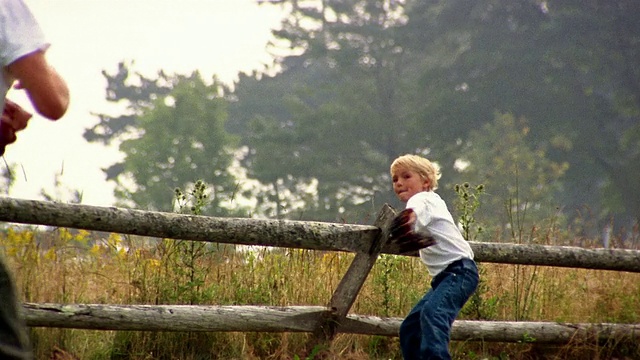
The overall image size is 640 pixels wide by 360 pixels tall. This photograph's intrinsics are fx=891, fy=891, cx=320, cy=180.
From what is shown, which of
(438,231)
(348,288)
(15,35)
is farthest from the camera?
(348,288)

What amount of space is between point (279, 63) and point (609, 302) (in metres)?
38.2

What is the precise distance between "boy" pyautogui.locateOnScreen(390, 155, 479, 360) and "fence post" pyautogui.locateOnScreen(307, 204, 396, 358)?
0.35ft

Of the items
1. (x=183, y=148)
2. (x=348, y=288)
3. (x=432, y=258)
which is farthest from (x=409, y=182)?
(x=183, y=148)

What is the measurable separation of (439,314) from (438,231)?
0.43m

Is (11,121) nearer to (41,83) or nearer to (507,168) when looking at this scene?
(41,83)

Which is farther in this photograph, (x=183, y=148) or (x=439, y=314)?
(x=183, y=148)

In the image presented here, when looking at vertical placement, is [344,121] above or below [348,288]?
above

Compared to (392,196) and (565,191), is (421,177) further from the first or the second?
(565,191)

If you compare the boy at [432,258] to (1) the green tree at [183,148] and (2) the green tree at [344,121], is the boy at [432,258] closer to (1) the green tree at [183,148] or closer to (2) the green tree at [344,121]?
(2) the green tree at [344,121]

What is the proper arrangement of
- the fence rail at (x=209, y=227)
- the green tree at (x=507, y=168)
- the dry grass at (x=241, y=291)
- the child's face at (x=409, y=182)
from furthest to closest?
the green tree at (x=507, y=168)
the dry grass at (x=241, y=291)
the child's face at (x=409, y=182)
the fence rail at (x=209, y=227)

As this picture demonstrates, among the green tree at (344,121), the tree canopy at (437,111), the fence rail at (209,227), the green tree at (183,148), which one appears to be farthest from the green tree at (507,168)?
the fence rail at (209,227)

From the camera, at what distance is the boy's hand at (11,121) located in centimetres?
194

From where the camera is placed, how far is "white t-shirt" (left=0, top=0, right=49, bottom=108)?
1.76 metres

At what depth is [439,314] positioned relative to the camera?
4.11 meters
